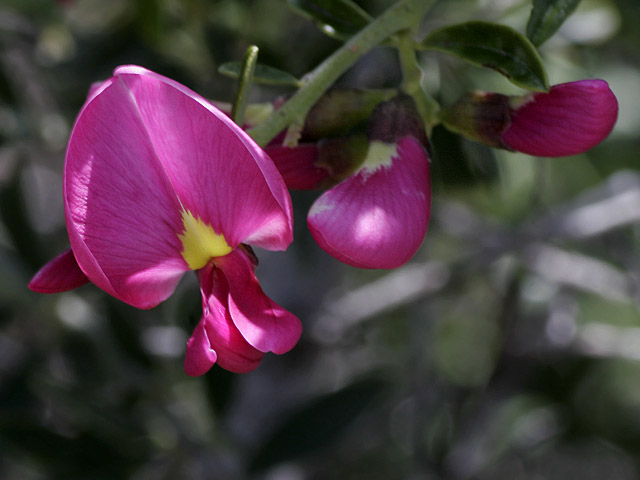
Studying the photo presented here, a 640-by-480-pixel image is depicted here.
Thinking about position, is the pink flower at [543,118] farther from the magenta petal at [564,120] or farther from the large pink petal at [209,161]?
the large pink petal at [209,161]

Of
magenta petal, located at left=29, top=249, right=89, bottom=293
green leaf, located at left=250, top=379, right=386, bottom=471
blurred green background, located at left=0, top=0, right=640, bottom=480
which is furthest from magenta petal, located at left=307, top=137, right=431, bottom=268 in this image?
green leaf, located at left=250, top=379, right=386, bottom=471

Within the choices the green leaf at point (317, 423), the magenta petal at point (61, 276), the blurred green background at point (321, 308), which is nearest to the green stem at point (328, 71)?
the magenta petal at point (61, 276)

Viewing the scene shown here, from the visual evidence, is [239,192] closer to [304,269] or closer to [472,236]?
[304,269]

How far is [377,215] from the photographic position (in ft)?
1.34

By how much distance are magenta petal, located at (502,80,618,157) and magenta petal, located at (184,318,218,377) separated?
0.22 meters

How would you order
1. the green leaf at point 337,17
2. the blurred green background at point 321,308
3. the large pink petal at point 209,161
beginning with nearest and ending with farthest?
the large pink petal at point 209,161 < the green leaf at point 337,17 < the blurred green background at point 321,308

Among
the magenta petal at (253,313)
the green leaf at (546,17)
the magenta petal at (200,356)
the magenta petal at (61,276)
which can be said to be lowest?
the magenta petal at (200,356)

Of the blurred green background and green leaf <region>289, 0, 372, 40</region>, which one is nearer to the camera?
green leaf <region>289, 0, 372, 40</region>

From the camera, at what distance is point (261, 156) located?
0.37 meters

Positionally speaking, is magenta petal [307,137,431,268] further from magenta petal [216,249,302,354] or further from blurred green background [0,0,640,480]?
blurred green background [0,0,640,480]

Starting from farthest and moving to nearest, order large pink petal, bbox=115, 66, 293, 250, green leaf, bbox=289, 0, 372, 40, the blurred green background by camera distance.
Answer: the blurred green background, green leaf, bbox=289, 0, 372, 40, large pink petal, bbox=115, 66, 293, 250

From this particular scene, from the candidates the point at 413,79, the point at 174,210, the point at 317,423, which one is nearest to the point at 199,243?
the point at 174,210

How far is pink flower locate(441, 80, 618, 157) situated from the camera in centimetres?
44

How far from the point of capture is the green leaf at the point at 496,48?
0.42m
